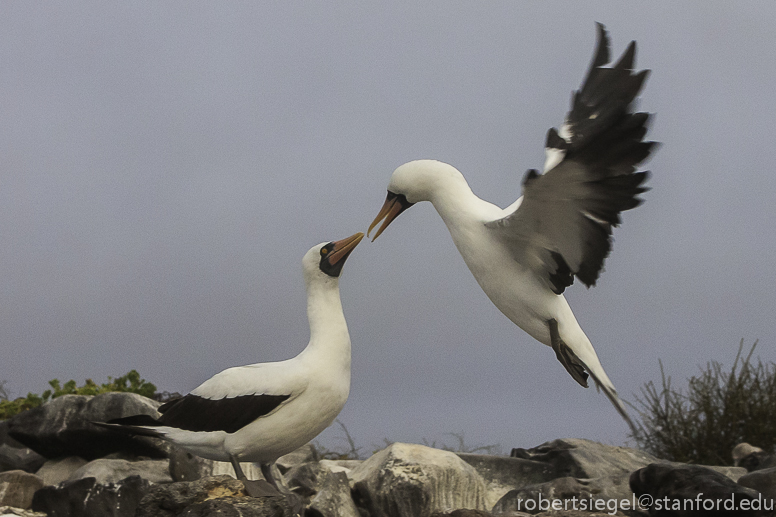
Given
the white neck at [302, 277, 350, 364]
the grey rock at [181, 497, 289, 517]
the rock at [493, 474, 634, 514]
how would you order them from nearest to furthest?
the grey rock at [181, 497, 289, 517]
the white neck at [302, 277, 350, 364]
the rock at [493, 474, 634, 514]

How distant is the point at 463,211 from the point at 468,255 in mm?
315

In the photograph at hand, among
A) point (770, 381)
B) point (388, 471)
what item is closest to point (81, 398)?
point (388, 471)

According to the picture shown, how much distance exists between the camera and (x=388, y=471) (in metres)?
7.27

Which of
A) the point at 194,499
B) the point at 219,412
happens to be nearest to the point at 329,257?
the point at 219,412

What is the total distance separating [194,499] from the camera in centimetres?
500

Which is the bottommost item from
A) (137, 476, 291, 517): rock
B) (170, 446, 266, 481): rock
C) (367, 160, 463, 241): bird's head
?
(137, 476, 291, 517): rock

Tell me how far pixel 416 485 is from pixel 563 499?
4.34ft

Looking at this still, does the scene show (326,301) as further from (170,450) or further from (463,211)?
(170,450)

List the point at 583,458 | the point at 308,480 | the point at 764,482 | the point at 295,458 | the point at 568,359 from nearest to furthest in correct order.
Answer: the point at 568,359 → the point at 764,482 → the point at 308,480 → the point at 583,458 → the point at 295,458

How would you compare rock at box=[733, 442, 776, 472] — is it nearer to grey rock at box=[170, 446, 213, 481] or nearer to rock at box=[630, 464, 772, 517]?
rock at box=[630, 464, 772, 517]

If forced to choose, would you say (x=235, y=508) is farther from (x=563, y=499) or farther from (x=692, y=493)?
(x=692, y=493)

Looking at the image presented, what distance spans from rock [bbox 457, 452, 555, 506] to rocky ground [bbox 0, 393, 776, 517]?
0.01 meters

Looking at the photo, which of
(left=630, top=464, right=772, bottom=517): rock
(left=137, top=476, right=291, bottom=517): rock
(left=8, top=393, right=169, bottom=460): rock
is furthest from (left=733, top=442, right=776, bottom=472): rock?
(left=8, top=393, right=169, bottom=460): rock

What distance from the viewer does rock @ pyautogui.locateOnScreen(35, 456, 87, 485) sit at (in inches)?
356
